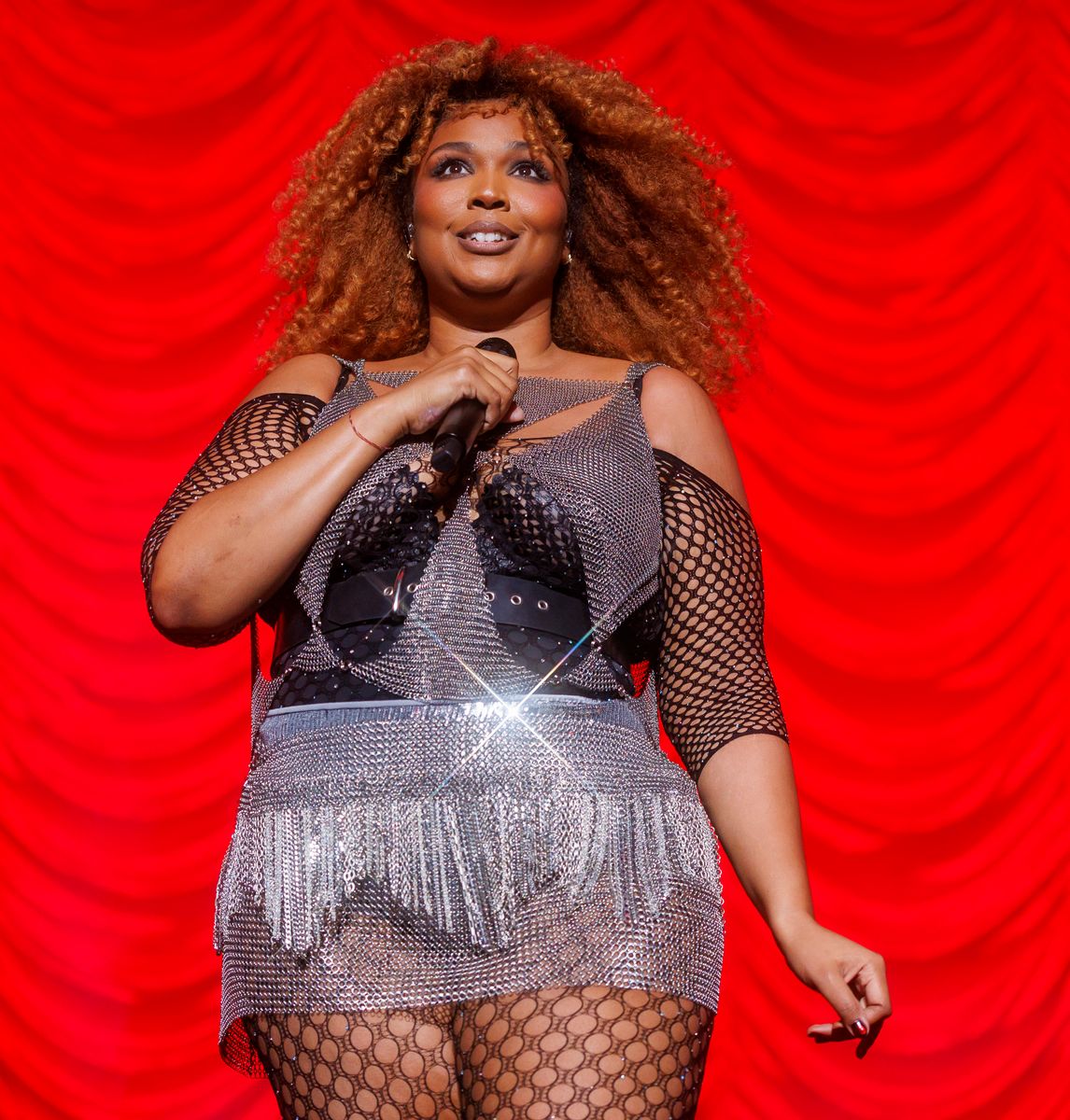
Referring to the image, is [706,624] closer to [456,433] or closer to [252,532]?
[456,433]

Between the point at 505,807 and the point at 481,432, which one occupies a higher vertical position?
the point at 481,432

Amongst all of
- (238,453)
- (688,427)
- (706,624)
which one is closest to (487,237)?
(688,427)

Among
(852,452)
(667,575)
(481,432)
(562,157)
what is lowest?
(852,452)

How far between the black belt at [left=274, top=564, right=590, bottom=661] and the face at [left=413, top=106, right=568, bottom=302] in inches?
Result: 19.5

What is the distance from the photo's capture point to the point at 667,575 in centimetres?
175

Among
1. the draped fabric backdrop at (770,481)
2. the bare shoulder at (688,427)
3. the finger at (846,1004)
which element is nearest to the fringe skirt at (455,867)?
the finger at (846,1004)

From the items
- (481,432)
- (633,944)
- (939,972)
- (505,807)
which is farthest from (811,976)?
(939,972)

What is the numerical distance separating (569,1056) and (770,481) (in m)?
2.01

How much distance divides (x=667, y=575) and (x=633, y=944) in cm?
45

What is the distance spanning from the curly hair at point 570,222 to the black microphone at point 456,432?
1.87 ft

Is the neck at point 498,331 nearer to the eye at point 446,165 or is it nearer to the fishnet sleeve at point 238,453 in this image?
the eye at point 446,165

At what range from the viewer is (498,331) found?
204cm

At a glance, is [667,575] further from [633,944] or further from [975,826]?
[975,826]

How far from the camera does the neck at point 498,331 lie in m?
2.02
